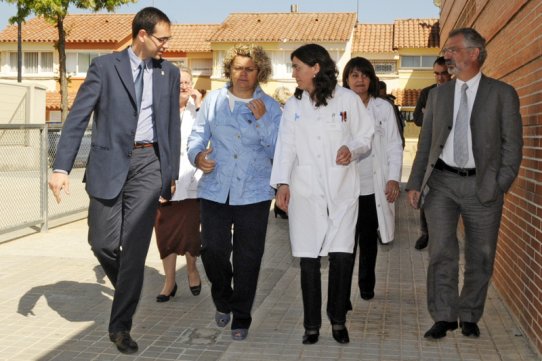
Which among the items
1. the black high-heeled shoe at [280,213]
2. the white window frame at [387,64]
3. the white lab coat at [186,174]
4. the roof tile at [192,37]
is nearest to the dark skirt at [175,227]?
the white lab coat at [186,174]

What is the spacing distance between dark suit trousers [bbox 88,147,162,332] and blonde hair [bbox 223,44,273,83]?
91 cm

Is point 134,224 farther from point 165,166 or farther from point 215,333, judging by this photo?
point 215,333

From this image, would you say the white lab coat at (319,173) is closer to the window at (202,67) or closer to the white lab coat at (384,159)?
the white lab coat at (384,159)

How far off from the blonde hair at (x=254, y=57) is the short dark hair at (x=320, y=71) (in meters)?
0.40

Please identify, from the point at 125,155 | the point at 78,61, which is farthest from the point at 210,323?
the point at 78,61

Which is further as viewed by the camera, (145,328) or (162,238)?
(162,238)

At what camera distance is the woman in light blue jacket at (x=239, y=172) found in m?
5.72

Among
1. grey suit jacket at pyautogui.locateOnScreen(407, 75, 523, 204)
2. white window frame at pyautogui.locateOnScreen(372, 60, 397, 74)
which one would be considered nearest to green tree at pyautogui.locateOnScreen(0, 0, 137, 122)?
white window frame at pyautogui.locateOnScreen(372, 60, 397, 74)

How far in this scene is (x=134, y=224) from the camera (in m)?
5.35

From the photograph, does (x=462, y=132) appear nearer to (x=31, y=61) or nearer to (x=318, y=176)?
(x=318, y=176)

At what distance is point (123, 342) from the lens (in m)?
5.21

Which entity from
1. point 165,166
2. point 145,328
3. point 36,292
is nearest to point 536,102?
point 165,166

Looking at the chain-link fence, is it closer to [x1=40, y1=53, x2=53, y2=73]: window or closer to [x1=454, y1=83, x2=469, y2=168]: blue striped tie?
[x1=454, y1=83, x2=469, y2=168]: blue striped tie

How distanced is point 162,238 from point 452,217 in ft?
8.14
